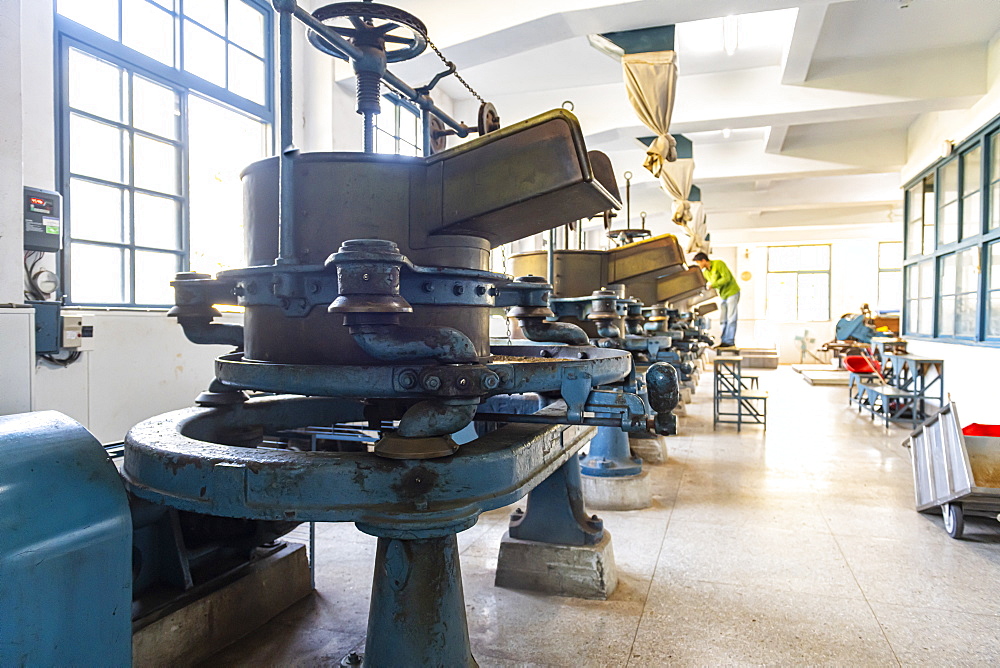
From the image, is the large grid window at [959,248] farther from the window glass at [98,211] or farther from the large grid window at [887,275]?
the large grid window at [887,275]

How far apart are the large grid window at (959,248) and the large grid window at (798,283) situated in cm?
897

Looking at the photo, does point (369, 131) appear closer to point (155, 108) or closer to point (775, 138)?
point (155, 108)

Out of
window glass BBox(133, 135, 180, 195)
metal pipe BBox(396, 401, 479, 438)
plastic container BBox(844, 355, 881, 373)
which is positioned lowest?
plastic container BBox(844, 355, 881, 373)

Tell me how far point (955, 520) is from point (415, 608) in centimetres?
306

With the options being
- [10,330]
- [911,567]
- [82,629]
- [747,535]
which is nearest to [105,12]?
[10,330]

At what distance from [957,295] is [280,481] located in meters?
7.69

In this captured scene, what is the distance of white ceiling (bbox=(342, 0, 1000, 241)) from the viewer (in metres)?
4.51

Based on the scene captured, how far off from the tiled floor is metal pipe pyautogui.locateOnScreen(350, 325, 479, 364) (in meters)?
1.22

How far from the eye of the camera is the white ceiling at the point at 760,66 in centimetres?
451

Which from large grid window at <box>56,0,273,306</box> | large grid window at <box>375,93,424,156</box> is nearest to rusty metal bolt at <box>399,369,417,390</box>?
large grid window at <box>56,0,273,306</box>

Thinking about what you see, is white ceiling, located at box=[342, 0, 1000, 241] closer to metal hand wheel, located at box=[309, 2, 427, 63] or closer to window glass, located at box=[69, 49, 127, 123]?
window glass, located at box=[69, 49, 127, 123]

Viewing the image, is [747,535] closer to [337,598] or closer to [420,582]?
[337,598]

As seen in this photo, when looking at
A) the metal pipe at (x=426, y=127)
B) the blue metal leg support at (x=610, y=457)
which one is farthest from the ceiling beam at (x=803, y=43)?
the metal pipe at (x=426, y=127)

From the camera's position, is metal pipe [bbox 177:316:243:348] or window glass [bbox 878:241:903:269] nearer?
metal pipe [bbox 177:316:243:348]
